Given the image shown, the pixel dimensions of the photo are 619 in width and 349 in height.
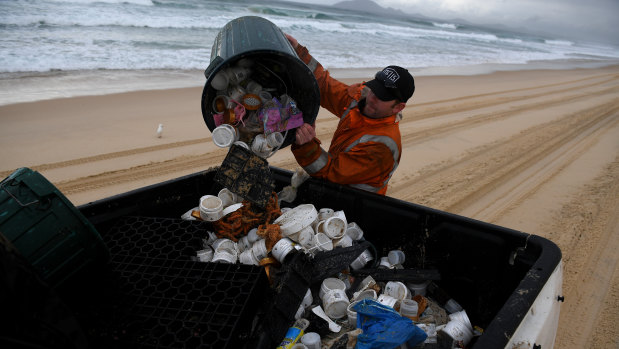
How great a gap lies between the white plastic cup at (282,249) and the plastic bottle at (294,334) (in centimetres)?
35

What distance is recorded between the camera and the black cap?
2.65m

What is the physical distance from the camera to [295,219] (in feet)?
7.54

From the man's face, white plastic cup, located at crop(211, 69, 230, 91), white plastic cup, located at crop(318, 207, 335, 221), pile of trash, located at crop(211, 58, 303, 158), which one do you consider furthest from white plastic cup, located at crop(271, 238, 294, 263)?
the man's face

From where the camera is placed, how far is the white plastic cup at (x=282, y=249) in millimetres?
2092

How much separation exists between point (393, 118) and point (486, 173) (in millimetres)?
3465

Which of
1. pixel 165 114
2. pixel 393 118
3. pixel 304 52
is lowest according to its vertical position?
pixel 165 114

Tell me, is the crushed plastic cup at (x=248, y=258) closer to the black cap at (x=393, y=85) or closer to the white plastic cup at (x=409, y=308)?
the white plastic cup at (x=409, y=308)

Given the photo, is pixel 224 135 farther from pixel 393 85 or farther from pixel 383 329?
pixel 383 329

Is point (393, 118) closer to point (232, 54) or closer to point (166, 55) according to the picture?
point (232, 54)

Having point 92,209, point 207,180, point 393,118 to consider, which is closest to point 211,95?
point 207,180

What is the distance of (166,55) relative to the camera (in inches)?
461

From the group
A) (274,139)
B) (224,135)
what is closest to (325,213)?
(274,139)

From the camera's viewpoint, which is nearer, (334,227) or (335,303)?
(335,303)

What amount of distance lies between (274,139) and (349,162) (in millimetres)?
559
